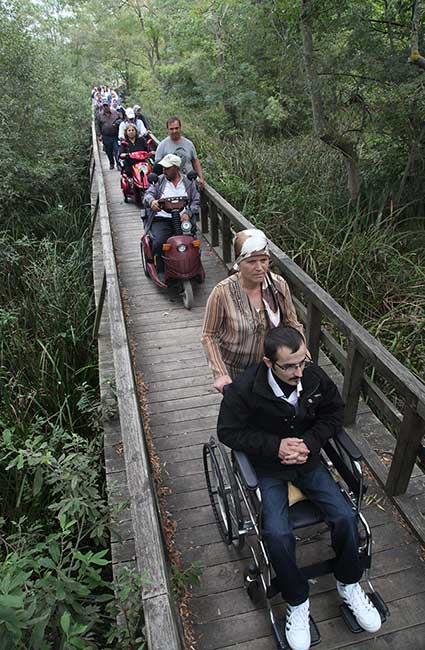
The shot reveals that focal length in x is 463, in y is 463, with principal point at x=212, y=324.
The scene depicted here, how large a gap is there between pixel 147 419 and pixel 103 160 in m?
11.5

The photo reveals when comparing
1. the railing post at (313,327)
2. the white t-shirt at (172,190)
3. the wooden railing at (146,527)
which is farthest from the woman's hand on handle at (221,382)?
the white t-shirt at (172,190)

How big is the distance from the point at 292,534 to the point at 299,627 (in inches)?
17.5

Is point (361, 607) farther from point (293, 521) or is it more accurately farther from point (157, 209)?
point (157, 209)

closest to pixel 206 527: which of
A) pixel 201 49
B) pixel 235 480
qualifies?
pixel 235 480

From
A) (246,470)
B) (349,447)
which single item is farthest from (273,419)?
(349,447)

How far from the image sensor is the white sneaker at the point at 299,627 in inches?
83.9

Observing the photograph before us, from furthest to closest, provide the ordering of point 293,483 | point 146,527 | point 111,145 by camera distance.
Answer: point 111,145, point 293,483, point 146,527

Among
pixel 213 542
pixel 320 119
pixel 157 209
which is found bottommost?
pixel 213 542

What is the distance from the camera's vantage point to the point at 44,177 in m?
10.4

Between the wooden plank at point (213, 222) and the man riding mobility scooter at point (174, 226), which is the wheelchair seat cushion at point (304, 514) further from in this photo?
the wooden plank at point (213, 222)

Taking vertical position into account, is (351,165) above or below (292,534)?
above

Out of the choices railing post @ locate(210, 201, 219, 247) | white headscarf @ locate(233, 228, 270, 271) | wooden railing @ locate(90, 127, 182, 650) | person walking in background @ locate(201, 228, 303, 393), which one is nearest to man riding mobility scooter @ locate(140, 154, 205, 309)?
railing post @ locate(210, 201, 219, 247)

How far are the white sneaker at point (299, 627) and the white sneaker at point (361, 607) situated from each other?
23cm

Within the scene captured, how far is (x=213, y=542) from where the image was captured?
2771 mm
